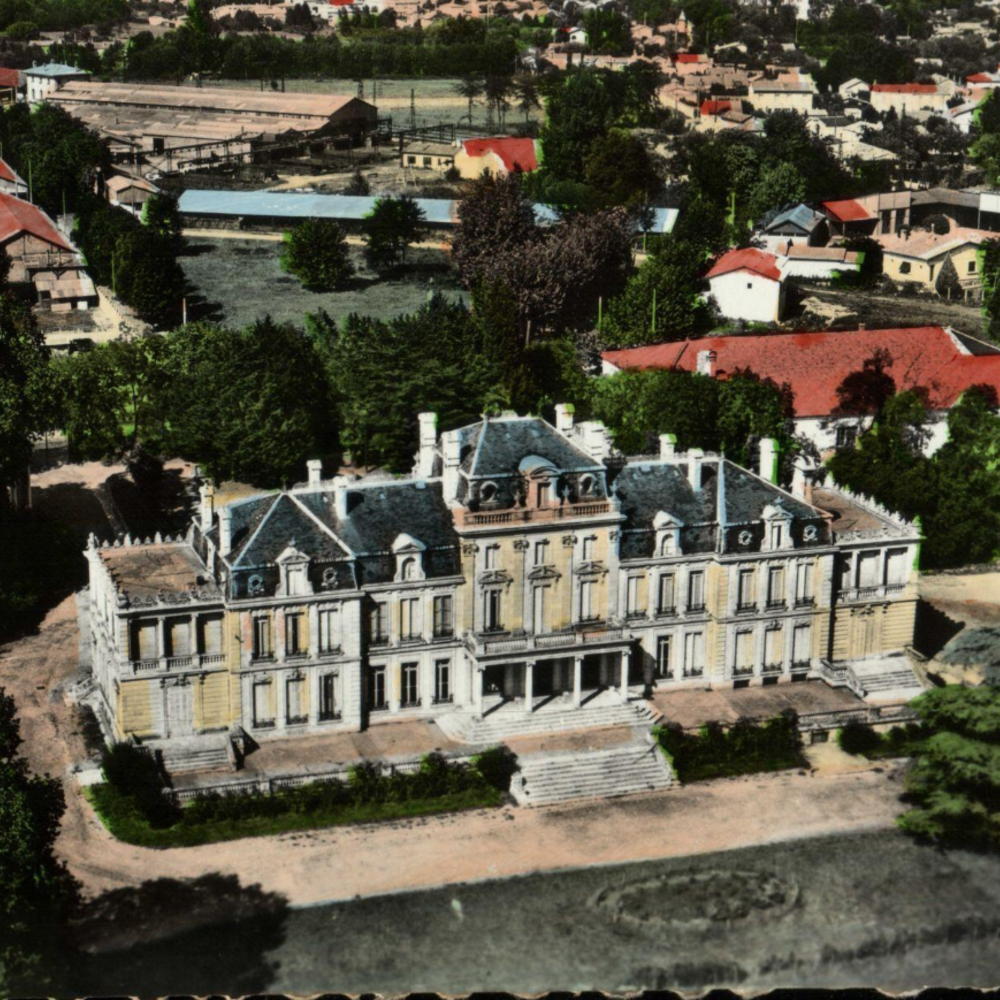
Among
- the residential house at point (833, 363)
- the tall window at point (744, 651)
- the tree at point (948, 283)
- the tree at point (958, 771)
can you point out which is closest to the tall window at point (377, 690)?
the tall window at point (744, 651)

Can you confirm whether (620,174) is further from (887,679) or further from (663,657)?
(663,657)

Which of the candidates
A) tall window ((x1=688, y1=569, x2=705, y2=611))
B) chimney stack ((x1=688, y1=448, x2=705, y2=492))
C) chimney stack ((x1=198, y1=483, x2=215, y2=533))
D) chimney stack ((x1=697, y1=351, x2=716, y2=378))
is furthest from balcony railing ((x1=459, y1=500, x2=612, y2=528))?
chimney stack ((x1=697, y1=351, x2=716, y2=378))

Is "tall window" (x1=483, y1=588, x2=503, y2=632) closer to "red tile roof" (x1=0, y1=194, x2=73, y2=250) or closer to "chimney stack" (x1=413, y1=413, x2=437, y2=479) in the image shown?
"chimney stack" (x1=413, y1=413, x2=437, y2=479)

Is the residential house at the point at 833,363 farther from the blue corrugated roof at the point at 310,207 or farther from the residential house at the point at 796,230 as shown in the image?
the blue corrugated roof at the point at 310,207

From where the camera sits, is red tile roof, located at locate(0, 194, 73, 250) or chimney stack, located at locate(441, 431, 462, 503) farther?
red tile roof, located at locate(0, 194, 73, 250)

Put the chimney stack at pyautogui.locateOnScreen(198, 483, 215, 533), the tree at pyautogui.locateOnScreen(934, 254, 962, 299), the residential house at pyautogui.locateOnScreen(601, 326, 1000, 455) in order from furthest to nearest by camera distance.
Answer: the tree at pyautogui.locateOnScreen(934, 254, 962, 299) < the residential house at pyautogui.locateOnScreen(601, 326, 1000, 455) < the chimney stack at pyautogui.locateOnScreen(198, 483, 215, 533)

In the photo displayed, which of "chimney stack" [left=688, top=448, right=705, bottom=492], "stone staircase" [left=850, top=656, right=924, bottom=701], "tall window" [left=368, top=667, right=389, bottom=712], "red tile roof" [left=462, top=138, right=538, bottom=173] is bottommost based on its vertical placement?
"stone staircase" [left=850, top=656, right=924, bottom=701]
